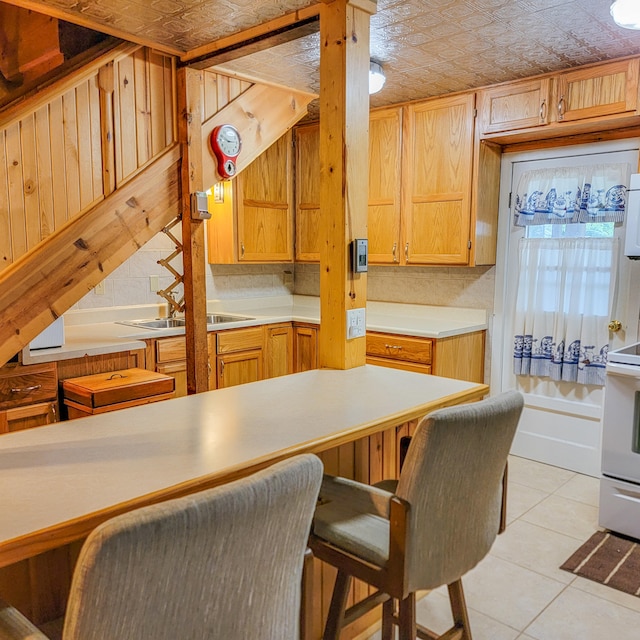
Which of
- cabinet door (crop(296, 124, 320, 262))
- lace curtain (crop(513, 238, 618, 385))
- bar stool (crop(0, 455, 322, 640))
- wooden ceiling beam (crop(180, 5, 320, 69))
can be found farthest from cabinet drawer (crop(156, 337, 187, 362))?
bar stool (crop(0, 455, 322, 640))

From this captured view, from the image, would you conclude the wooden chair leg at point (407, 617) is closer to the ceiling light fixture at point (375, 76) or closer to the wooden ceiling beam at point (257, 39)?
the wooden ceiling beam at point (257, 39)

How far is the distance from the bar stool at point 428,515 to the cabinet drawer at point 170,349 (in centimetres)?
200

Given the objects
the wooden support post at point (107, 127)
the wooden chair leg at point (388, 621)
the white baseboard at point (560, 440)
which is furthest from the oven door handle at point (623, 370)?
the wooden support post at point (107, 127)

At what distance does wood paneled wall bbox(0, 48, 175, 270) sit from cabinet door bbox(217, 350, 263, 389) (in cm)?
161

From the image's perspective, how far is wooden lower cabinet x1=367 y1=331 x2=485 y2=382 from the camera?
342cm

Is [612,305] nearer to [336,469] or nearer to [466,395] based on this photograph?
[466,395]

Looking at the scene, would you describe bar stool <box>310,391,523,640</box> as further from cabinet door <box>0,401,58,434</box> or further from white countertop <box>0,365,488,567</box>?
cabinet door <box>0,401,58,434</box>

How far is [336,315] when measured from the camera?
2158mm

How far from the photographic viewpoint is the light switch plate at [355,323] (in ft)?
7.06

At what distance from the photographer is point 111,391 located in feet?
8.68

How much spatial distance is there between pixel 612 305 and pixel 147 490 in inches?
121

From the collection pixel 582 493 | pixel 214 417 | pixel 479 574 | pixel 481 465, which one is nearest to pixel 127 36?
pixel 214 417

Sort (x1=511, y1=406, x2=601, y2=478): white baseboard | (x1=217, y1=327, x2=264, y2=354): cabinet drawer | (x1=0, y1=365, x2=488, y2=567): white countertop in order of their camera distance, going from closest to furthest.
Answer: (x1=0, y1=365, x2=488, y2=567): white countertop < (x1=511, y1=406, x2=601, y2=478): white baseboard < (x1=217, y1=327, x2=264, y2=354): cabinet drawer

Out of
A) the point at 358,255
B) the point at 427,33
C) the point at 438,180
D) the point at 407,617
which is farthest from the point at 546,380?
→ the point at 407,617
